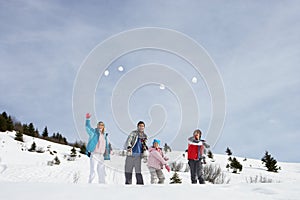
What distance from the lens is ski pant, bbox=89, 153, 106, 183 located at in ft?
22.2

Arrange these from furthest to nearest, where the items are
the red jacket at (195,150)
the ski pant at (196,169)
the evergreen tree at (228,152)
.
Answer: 1. the evergreen tree at (228,152)
2. the red jacket at (195,150)
3. the ski pant at (196,169)

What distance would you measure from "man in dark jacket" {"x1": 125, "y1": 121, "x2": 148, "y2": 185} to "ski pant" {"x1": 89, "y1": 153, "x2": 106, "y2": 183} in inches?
22.3

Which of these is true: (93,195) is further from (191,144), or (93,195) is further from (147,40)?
(147,40)

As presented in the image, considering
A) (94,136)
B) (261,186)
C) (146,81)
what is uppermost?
(146,81)

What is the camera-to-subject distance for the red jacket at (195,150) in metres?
7.34

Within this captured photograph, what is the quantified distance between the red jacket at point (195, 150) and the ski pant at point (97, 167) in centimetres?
211

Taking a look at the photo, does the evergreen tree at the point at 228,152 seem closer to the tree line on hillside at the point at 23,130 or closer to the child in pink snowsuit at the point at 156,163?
the tree line on hillside at the point at 23,130

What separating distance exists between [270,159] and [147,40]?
51.2ft

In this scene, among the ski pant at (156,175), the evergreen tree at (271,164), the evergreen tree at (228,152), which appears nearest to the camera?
the ski pant at (156,175)

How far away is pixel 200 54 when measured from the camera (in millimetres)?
9461

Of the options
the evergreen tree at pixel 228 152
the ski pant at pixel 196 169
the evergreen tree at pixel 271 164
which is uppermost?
the evergreen tree at pixel 228 152

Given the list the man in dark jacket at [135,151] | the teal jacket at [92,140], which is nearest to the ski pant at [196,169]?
the man in dark jacket at [135,151]

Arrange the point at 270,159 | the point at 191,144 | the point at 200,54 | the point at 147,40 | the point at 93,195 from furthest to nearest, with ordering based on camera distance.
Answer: the point at 270,159
the point at 147,40
the point at 200,54
the point at 191,144
the point at 93,195

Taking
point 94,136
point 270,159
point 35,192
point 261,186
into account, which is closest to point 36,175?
point 94,136
